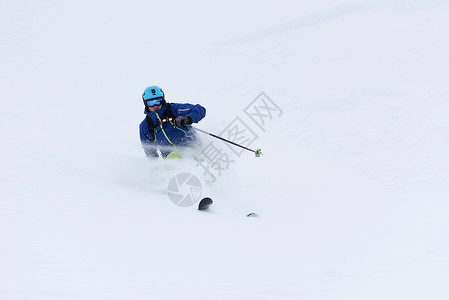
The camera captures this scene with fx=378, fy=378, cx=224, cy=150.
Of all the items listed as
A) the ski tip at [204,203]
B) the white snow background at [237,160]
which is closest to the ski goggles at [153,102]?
the white snow background at [237,160]

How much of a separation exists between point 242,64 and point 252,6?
185 inches

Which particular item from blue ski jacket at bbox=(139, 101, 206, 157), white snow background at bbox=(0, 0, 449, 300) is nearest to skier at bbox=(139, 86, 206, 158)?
blue ski jacket at bbox=(139, 101, 206, 157)

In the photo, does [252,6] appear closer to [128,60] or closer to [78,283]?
[128,60]

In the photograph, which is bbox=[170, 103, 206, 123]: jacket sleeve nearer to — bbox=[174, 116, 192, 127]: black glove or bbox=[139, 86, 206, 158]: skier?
bbox=[139, 86, 206, 158]: skier

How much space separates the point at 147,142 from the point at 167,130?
404 millimetres

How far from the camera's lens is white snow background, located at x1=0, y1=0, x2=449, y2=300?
3211 millimetres

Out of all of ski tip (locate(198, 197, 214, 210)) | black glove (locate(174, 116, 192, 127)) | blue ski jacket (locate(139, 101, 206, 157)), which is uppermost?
blue ski jacket (locate(139, 101, 206, 157))

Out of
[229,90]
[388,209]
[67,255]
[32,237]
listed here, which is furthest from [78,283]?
[229,90]

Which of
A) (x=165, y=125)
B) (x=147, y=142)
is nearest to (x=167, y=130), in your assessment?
(x=165, y=125)

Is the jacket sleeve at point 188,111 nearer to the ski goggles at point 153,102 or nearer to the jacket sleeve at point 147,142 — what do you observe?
the ski goggles at point 153,102

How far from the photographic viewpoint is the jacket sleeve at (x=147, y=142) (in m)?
6.00

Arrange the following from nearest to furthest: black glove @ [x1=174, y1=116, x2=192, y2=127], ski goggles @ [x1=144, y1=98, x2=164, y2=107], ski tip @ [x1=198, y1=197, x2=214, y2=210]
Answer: ski tip @ [x1=198, y1=197, x2=214, y2=210] < black glove @ [x1=174, y1=116, x2=192, y2=127] < ski goggles @ [x1=144, y1=98, x2=164, y2=107]

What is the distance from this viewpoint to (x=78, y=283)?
9.00 ft

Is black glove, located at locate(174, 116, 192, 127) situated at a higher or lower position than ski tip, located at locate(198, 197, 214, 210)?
higher
